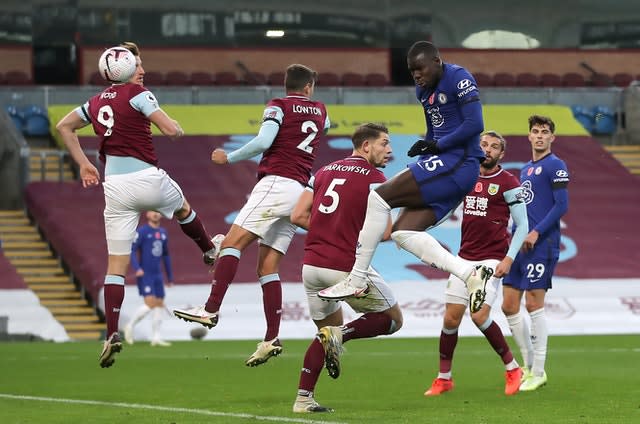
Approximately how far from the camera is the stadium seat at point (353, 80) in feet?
117

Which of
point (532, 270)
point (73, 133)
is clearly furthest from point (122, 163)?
point (532, 270)

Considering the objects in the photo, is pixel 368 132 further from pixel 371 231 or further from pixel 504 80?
pixel 504 80

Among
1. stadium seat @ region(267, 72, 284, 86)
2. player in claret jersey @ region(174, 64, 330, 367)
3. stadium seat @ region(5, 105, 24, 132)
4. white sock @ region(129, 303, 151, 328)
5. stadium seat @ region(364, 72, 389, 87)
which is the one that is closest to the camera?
player in claret jersey @ region(174, 64, 330, 367)

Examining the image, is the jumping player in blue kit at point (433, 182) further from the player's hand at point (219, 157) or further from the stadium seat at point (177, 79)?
the stadium seat at point (177, 79)

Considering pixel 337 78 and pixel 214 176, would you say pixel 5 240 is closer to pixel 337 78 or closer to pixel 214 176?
pixel 214 176

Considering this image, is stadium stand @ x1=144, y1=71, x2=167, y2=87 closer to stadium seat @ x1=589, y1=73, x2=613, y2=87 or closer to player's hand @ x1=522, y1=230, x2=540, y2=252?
stadium seat @ x1=589, y1=73, x2=613, y2=87

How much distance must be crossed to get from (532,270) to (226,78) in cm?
2284

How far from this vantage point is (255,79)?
34781 millimetres

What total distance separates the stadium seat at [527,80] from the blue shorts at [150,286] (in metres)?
18.1

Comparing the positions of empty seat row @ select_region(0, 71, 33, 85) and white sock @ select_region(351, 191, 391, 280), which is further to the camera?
empty seat row @ select_region(0, 71, 33, 85)

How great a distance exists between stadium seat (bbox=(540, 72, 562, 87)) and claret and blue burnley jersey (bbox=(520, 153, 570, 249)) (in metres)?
24.1

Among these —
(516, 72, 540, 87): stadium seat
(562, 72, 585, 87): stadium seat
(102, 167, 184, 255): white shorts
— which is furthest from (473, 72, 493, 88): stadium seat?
(102, 167, 184, 255): white shorts

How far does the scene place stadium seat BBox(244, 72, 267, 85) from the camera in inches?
1369

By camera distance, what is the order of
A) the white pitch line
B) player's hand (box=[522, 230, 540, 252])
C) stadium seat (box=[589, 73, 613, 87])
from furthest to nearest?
stadium seat (box=[589, 73, 613, 87]) → player's hand (box=[522, 230, 540, 252]) → the white pitch line
